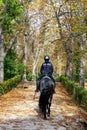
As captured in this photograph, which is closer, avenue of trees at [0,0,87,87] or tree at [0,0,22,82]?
avenue of trees at [0,0,87,87]

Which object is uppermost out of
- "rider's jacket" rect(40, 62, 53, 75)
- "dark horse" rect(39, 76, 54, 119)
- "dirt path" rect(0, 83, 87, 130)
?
"rider's jacket" rect(40, 62, 53, 75)

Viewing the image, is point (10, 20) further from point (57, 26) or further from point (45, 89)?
point (45, 89)

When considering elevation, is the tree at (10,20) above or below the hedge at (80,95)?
above

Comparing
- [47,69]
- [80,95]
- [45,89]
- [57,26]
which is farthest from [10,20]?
[45,89]

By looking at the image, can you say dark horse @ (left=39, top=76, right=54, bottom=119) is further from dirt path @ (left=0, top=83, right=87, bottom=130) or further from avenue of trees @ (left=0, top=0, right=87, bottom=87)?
avenue of trees @ (left=0, top=0, right=87, bottom=87)

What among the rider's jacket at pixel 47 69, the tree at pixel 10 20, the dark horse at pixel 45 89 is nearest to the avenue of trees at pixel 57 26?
the tree at pixel 10 20

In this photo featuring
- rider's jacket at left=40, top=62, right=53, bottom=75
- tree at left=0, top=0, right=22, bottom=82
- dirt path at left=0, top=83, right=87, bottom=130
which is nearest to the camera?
dirt path at left=0, top=83, right=87, bottom=130

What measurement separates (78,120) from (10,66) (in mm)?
25404

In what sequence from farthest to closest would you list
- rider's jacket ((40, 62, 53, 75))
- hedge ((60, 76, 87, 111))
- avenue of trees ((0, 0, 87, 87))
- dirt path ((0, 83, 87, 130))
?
1. avenue of trees ((0, 0, 87, 87))
2. hedge ((60, 76, 87, 111))
3. rider's jacket ((40, 62, 53, 75))
4. dirt path ((0, 83, 87, 130))

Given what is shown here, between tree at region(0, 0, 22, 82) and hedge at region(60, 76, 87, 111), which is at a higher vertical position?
tree at region(0, 0, 22, 82)

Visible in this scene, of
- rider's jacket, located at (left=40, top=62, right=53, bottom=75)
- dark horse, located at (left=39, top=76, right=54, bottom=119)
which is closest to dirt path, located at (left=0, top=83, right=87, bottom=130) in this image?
dark horse, located at (left=39, top=76, right=54, bottom=119)

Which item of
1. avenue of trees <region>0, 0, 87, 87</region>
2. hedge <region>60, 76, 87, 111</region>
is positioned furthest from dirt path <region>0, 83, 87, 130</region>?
avenue of trees <region>0, 0, 87, 87</region>

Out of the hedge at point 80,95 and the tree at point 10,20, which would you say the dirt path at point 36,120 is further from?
the tree at point 10,20

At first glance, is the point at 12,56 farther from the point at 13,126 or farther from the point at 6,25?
the point at 13,126
